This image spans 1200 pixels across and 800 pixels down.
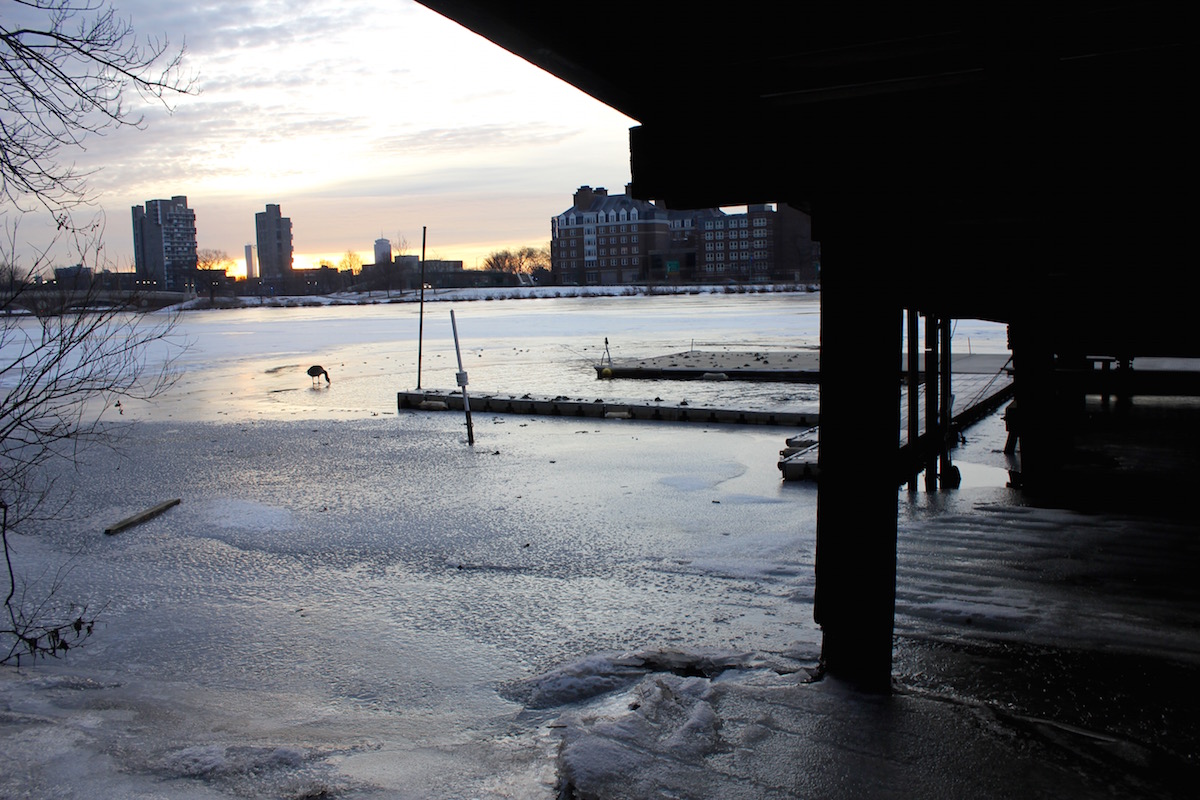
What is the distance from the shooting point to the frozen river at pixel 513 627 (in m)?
4.44

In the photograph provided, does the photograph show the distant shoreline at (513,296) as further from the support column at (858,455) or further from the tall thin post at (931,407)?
the support column at (858,455)

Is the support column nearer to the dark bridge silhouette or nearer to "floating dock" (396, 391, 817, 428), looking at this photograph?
the dark bridge silhouette

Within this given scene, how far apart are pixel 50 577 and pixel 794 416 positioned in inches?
430

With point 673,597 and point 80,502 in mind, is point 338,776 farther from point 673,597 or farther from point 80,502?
point 80,502

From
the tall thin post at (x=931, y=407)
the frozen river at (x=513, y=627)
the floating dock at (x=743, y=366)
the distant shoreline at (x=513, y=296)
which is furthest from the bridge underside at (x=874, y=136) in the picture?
the distant shoreline at (x=513, y=296)

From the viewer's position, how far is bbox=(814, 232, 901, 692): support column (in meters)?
4.54

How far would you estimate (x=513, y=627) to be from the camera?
265 inches

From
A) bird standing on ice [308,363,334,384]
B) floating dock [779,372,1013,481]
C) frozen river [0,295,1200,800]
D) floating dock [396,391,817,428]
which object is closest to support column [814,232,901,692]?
frozen river [0,295,1200,800]

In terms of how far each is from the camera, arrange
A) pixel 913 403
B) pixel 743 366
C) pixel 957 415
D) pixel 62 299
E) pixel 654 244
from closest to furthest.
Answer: pixel 62 299 < pixel 913 403 < pixel 957 415 < pixel 743 366 < pixel 654 244

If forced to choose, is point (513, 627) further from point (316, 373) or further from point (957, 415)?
point (316, 373)

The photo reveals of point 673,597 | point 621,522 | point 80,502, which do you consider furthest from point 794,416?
point 80,502

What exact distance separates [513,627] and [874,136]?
423 centimetres

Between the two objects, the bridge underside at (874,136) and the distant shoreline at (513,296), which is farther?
the distant shoreline at (513,296)

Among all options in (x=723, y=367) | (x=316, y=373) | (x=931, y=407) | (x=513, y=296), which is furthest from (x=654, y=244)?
(x=931, y=407)
